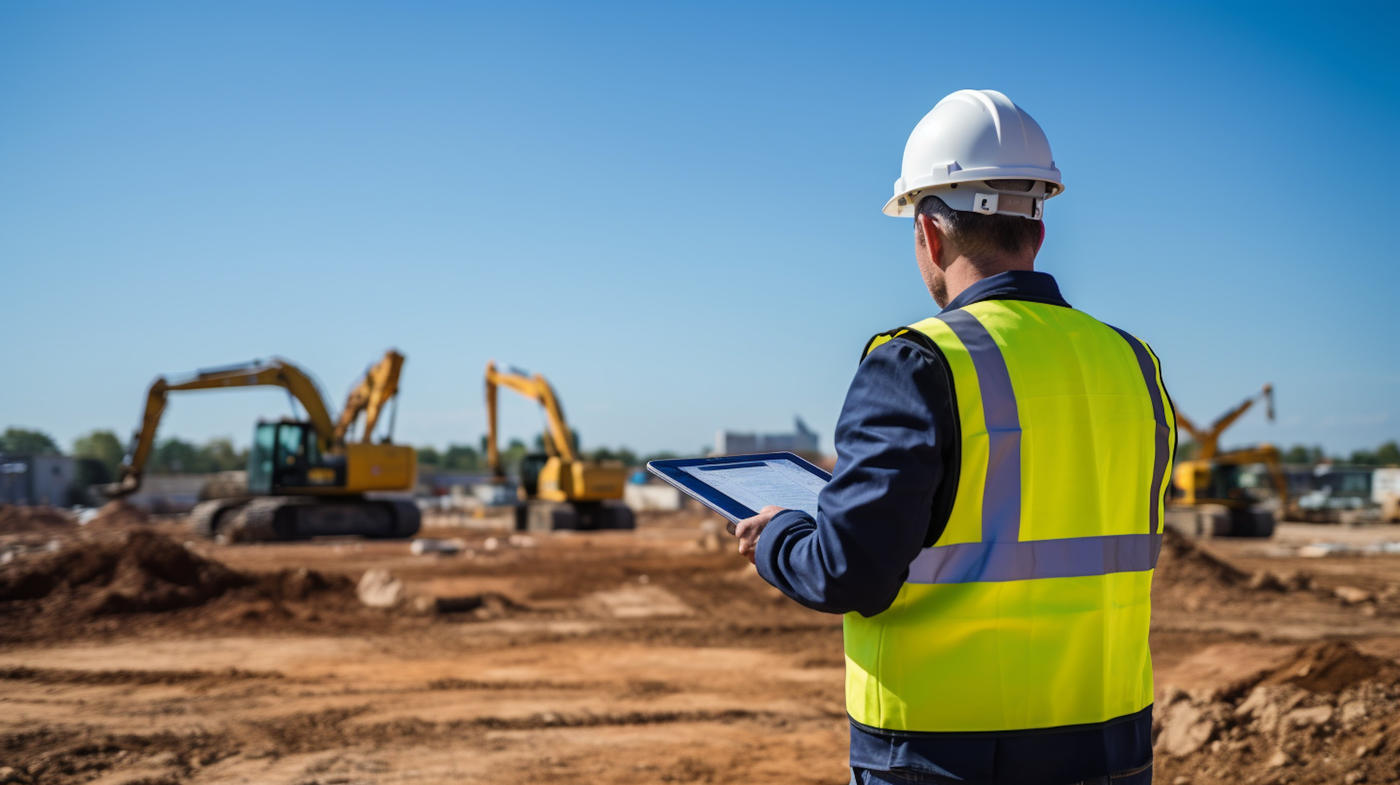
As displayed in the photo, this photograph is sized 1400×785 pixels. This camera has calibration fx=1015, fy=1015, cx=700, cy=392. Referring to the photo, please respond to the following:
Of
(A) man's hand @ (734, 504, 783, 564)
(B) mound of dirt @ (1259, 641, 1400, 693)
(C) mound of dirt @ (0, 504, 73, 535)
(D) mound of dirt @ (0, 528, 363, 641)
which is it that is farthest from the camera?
(C) mound of dirt @ (0, 504, 73, 535)

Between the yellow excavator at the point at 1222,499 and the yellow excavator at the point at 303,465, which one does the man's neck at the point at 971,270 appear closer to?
the yellow excavator at the point at 303,465

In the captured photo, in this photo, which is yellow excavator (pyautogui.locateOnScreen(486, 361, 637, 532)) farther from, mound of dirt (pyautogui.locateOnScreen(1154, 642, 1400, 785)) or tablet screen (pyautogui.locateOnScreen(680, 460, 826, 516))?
tablet screen (pyautogui.locateOnScreen(680, 460, 826, 516))

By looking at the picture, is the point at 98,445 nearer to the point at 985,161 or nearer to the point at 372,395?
the point at 372,395

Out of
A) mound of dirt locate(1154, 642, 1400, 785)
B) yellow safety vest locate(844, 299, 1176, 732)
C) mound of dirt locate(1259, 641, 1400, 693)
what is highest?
yellow safety vest locate(844, 299, 1176, 732)

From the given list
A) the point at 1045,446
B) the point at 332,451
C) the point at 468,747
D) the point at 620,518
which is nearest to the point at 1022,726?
the point at 1045,446

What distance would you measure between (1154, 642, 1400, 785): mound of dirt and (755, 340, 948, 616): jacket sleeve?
4704 millimetres

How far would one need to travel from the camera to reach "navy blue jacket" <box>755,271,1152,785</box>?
1.56 m

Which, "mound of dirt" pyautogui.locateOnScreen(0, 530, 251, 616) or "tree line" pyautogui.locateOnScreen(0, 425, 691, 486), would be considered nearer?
"mound of dirt" pyautogui.locateOnScreen(0, 530, 251, 616)

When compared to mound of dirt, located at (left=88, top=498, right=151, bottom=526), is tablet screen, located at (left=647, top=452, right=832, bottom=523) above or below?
above

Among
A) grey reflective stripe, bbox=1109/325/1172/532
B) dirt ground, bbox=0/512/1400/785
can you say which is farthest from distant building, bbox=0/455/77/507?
grey reflective stripe, bbox=1109/325/1172/532

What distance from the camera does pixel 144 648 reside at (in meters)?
10.2

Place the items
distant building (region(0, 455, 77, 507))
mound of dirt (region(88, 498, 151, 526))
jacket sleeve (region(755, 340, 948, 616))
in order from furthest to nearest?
distant building (region(0, 455, 77, 507)) → mound of dirt (region(88, 498, 151, 526)) → jacket sleeve (region(755, 340, 948, 616))

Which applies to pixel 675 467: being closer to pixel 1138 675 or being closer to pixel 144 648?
pixel 1138 675

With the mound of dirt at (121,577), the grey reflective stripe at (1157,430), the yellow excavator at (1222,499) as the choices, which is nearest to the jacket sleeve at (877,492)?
the grey reflective stripe at (1157,430)
